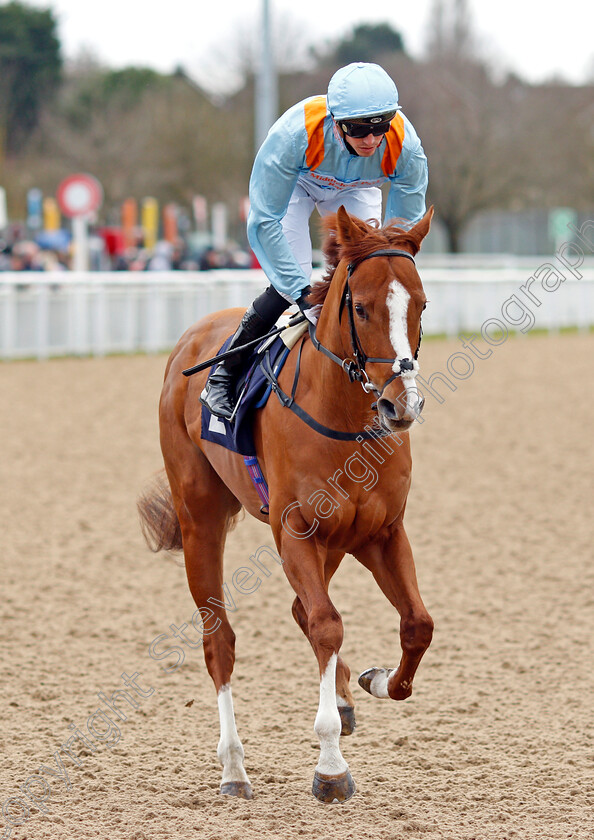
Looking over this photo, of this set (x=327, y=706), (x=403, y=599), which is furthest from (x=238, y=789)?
(x=403, y=599)

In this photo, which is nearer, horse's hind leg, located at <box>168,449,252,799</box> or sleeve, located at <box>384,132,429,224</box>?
sleeve, located at <box>384,132,429,224</box>

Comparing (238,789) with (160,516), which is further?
(160,516)

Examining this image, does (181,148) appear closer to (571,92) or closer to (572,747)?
(571,92)

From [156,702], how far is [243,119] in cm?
3122

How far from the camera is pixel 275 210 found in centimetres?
396

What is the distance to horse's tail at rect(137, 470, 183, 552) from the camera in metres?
4.92

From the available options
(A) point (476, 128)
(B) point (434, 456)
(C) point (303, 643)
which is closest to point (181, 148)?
(A) point (476, 128)

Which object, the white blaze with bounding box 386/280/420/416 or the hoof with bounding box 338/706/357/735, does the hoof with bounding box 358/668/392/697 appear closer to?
the hoof with bounding box 338/706/357/735

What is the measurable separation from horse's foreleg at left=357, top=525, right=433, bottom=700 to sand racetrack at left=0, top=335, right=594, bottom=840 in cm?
41

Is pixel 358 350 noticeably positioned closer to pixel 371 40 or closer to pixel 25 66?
pixel 25 66

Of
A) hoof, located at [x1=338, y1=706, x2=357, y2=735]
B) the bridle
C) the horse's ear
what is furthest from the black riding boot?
hoof, located at [x1=338, y1=706, x2=357, y2=735]

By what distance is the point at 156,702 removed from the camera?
476 centimetres

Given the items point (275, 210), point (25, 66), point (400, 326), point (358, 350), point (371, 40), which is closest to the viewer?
point (400, 326)

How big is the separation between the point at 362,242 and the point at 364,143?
18.9 inches
